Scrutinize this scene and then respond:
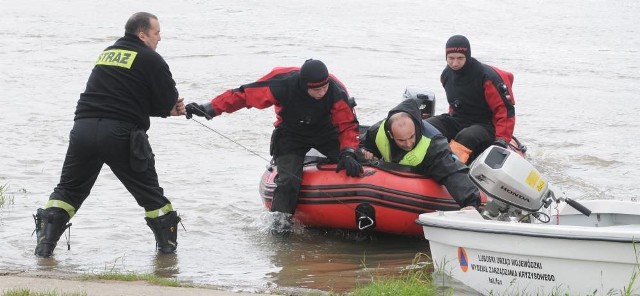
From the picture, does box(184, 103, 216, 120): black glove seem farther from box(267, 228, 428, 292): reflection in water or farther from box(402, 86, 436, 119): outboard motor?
box(402, 86, 436, 119): outboard motor

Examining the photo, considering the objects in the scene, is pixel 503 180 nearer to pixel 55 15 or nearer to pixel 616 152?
pixel 616 152

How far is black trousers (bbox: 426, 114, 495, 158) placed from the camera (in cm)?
941

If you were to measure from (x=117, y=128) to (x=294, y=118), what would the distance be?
6.02 feet

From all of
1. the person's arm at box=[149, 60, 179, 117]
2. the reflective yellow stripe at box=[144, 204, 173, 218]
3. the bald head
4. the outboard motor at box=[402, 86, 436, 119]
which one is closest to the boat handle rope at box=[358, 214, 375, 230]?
the bald head

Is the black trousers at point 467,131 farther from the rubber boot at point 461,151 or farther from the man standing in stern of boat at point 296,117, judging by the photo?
the man standing in stern of boat at point 296,117

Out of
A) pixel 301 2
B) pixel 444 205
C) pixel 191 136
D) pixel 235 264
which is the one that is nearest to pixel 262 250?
pixel 235 264

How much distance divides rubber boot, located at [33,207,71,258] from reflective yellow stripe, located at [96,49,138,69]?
105cm

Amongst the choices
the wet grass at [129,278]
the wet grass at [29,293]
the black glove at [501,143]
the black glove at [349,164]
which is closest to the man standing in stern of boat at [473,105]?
the black glove at [501,143]

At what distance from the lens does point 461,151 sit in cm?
930

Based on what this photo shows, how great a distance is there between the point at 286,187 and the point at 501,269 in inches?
97.4

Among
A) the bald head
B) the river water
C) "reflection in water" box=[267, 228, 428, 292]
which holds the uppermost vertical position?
the bald head

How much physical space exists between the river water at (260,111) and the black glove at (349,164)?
0.60 m

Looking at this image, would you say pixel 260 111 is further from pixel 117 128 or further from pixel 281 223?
pixel 117 128

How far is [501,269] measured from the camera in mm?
6629
